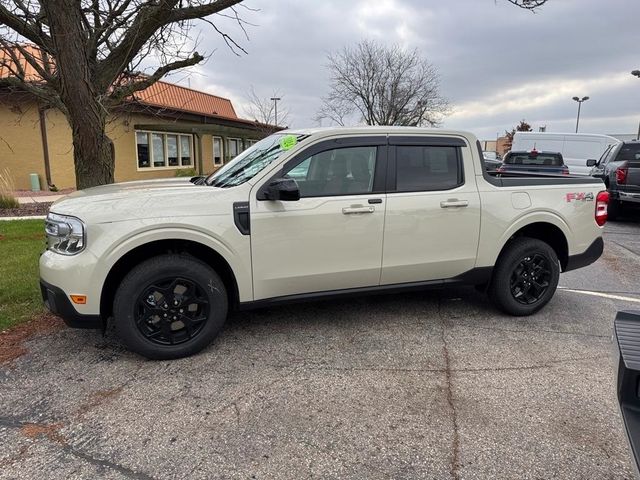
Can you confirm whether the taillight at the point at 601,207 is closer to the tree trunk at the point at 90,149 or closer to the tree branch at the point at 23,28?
the tree trunk at the point at 90,149

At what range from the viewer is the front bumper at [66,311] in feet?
11.4

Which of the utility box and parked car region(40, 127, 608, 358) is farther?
the utility box

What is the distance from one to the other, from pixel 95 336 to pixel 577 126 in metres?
55.2

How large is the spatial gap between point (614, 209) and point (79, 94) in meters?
11.8

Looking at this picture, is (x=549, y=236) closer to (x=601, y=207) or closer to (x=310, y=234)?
(x=601, y=207)

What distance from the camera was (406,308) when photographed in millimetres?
5039

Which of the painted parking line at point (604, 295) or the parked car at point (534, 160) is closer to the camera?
the painted parking line at point (604, 295)

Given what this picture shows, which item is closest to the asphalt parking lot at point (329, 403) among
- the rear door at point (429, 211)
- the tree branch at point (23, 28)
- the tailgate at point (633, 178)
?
the rear door at point (429, 211)

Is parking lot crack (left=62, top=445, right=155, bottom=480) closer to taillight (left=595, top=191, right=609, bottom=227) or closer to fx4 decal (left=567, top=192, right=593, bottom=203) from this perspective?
fx4 decal (left=567, top=192, right=593, bottom=203)

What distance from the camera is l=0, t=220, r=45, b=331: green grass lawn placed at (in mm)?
4754

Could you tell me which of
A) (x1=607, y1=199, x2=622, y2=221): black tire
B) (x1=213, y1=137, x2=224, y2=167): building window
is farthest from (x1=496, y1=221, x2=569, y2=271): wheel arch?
(x1=213, y1=137, x2=224, y2=167): building window

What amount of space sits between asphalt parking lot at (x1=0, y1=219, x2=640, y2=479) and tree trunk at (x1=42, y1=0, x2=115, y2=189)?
3156mm

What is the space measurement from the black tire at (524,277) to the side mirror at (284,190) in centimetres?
228

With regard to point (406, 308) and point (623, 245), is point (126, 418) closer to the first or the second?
point (406, 308)
